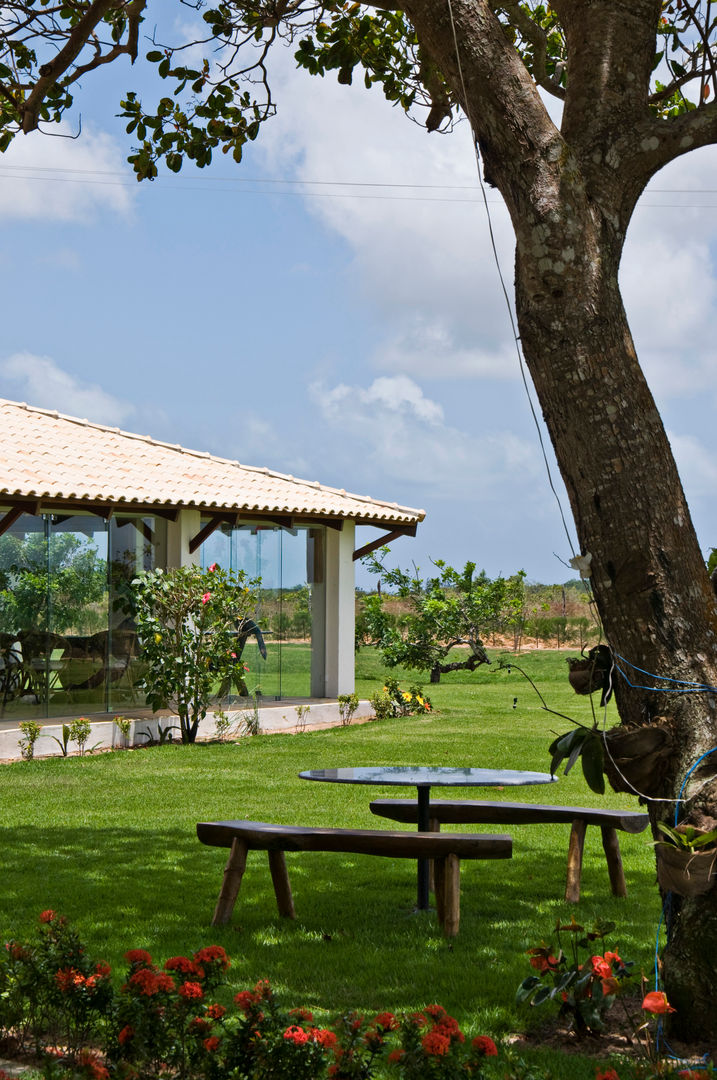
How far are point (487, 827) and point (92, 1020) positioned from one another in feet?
17.5

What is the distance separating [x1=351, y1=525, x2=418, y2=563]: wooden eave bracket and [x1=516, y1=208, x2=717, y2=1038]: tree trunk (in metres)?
14.5

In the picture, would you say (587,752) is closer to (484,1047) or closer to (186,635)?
(484,1047)

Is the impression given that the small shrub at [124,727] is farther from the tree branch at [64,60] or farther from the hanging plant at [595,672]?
the hanging plant at [595,672]

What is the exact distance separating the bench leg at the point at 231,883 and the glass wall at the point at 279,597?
10991 millimetres

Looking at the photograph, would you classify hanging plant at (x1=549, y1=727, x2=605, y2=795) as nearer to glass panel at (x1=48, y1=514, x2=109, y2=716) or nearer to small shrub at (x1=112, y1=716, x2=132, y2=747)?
small shrub at (x1=112, y1=716, x2=132, y2=747)

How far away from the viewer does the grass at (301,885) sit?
508 centimetres

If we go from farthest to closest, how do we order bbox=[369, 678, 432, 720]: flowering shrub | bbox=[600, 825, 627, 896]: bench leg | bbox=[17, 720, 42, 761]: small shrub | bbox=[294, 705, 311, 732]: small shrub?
bbox=[369, 678, 432, 720]: flowering shrub → bbox=[294, 705, 311, 732]: small shrub → bbox=[17, 720, 42, 761]: small shrub → bbox=[600, 825, 627, 896]: bench leg

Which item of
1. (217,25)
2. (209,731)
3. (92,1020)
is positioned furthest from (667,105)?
(209,731)

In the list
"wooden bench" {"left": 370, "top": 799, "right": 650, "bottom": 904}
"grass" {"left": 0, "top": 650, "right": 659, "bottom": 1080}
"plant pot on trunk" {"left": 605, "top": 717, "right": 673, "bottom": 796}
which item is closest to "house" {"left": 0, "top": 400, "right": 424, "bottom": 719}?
"grass" {"left": 0, "top": 650, "right": 659, "bottom": 1080}

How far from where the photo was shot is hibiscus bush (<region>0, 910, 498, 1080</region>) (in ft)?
10.8

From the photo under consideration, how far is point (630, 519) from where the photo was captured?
4.10 m

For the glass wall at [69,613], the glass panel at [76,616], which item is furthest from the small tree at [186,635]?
the glass panel at [76,616]

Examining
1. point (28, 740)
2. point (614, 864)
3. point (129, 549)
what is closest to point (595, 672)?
point (614, 864)

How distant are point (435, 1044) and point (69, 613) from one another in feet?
40.8
